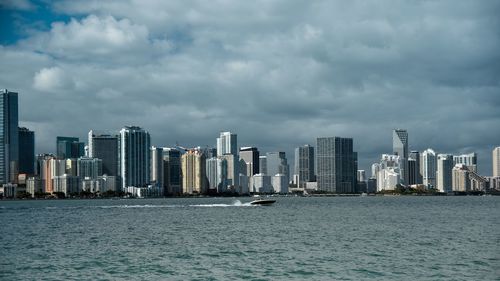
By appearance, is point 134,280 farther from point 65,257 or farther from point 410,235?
point 410,235

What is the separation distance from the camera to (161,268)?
50.8 metres

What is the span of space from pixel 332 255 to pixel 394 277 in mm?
12801

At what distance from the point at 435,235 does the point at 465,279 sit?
34.1m

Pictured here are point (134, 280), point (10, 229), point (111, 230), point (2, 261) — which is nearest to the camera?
point (134, 280)

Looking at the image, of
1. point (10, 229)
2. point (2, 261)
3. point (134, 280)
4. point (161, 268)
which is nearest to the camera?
point (134, 280)

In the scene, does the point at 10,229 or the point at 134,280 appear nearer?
the point at 134,280

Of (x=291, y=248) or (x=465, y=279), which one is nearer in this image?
(x=465, y=279)

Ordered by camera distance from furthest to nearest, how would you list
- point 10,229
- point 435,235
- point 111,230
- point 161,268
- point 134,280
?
point 10,229
point 111,230
point 435,235
point 161,268
point 134,280

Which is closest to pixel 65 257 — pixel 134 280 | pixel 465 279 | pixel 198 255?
pixel 198 255

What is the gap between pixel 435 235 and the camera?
78562 millimetres

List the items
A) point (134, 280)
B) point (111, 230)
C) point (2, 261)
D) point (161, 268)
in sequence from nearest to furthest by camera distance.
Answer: point (134, 280) < point (161, 268) < point (2, 261) < point (111, 230)

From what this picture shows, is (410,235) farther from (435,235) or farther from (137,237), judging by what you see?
(137,237)

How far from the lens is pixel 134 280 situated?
4528 cm

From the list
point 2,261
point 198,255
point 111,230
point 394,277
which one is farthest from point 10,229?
point 394,277
